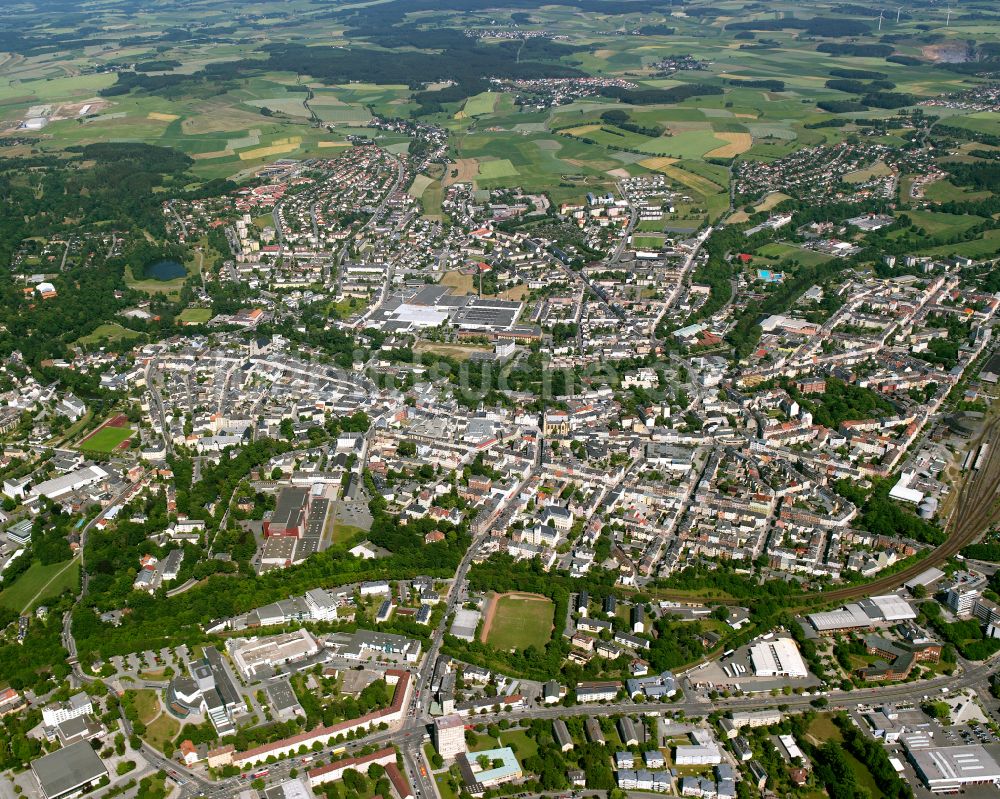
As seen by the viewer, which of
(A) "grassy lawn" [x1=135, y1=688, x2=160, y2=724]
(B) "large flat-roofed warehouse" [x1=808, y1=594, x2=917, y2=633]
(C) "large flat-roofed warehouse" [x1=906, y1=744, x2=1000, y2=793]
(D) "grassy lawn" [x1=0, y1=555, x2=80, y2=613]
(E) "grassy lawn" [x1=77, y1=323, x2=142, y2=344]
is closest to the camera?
(C) "large flat-roofed warehouse" [x1=906, y1=744, x2=1000, y2=793]

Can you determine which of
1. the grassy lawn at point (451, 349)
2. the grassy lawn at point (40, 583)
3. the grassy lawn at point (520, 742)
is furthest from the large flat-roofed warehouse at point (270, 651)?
the grassy lawn at point (451, 349)

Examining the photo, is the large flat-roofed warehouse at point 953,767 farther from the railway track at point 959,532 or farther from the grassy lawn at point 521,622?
Result: the grassy lawn at point 521,622

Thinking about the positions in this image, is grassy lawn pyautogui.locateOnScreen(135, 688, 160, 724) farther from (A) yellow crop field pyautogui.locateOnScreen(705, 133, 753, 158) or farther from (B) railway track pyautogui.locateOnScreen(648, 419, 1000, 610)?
(A) yellow crop field pyautogui.locateOnScreen(705, 133, 753, 158)

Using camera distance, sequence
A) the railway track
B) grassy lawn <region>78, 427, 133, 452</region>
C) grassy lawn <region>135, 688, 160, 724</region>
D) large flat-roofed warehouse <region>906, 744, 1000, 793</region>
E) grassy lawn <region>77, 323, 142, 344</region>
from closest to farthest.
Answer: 1. large flat-roofed warehouse <region>906, 744, 1000, 793</region>
2. grassy lawn <region>135, 688, 160, 724</region>
3. the railway track
4. grassy lawn <region>78, 427, 133, 452</region>
5. grassy lawn <region>77, 323, 142, 344</region>

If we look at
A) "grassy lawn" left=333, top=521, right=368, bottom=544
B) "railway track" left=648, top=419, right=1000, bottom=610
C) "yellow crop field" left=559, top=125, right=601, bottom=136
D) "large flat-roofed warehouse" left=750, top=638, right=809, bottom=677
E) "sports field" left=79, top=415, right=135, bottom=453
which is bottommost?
"railway track" left=648, top=419, right=1000, bottom=610

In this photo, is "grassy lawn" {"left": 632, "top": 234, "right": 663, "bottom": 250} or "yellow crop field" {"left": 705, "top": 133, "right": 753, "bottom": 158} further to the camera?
"yellow crop field" {"left": 705, "top": 133, "right": 753, "bottom": 158}

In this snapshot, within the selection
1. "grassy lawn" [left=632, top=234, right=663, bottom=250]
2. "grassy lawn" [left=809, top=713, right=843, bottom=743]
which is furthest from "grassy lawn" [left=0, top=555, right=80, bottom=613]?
"grassy lawn" [left=632, top=234, right=663, bottom=250]

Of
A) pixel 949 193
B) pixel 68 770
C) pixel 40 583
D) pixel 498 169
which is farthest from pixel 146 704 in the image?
pixel 949 193
